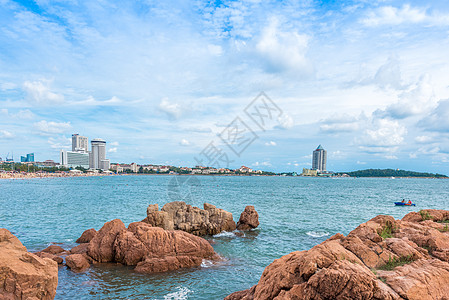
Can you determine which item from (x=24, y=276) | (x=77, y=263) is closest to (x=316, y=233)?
(x=77, y=263)

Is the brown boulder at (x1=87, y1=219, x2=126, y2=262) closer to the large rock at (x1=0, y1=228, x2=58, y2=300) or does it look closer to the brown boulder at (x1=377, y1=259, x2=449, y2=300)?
the large rock at (x1=0, y1=228, x2=58, y2=300)

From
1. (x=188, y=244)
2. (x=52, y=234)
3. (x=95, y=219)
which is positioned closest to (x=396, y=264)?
(x=188, y=244)

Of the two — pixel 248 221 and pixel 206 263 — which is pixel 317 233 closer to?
pixel 248 221

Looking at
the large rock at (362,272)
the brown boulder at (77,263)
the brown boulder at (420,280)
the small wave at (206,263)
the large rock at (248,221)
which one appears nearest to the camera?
the large rock at (362,272)

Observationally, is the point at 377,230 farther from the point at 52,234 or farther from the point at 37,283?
the point at 52,234

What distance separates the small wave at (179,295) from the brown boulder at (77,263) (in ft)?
22.9

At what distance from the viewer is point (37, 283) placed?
1080 cm

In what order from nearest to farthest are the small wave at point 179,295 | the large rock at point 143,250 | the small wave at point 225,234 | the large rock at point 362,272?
the large rock at point 362,272 → the small wave at point 179,295 → the large rock at point 143,250 → the small wave at point 225,234

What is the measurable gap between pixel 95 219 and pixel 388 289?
38125 mm

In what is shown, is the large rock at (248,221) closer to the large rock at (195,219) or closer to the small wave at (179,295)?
the large rock at (195,219)

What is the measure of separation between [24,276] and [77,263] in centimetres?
798

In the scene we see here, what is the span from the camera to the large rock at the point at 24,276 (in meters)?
10.2

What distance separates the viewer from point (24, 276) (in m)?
10.5

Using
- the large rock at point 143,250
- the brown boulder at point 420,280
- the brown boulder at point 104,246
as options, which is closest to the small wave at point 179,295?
the large rock at point 143,250
